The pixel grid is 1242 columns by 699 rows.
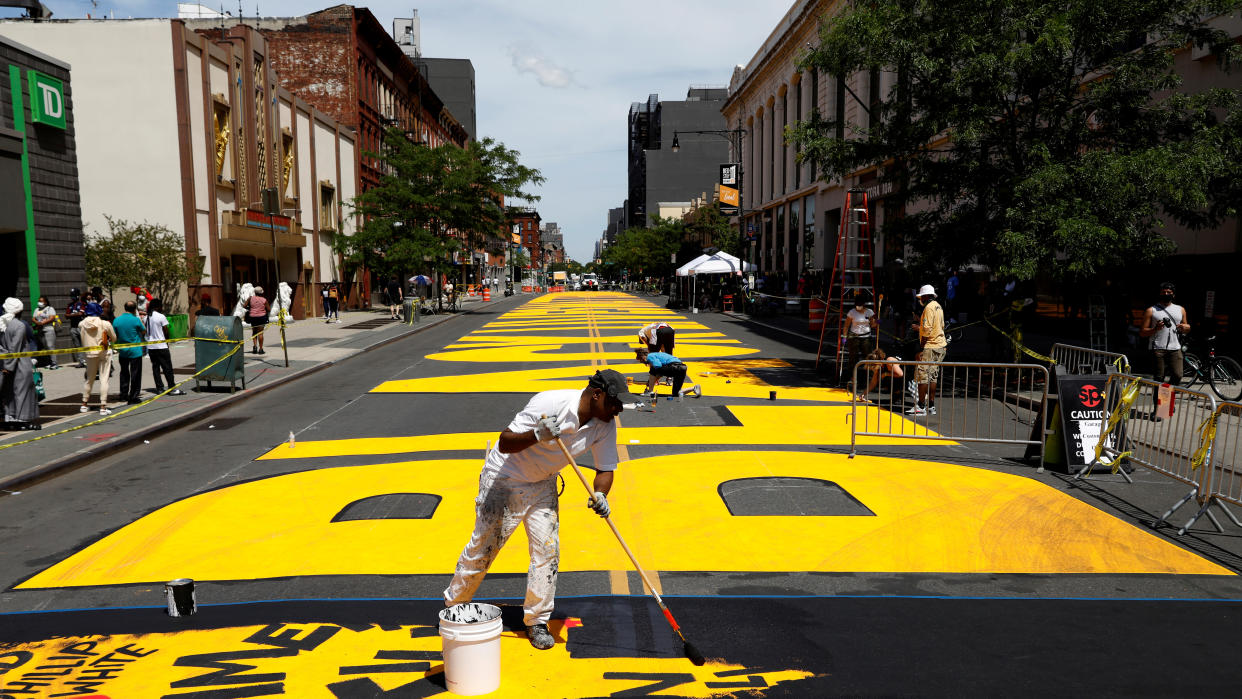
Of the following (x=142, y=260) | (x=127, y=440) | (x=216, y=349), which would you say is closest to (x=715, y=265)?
(x=142, y=260)

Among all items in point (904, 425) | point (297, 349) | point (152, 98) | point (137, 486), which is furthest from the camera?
point (152, 98)

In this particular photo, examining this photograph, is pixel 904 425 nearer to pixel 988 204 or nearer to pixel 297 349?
pixel 988 204

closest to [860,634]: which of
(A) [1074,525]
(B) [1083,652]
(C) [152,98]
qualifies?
(B) [1083,652]

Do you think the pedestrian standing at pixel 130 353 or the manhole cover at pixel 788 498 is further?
the pedestrian standing at pixel 130 353

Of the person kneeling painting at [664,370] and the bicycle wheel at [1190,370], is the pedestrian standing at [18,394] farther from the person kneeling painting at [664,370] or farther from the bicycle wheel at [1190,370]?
the bicycle wheel at [1190,370]

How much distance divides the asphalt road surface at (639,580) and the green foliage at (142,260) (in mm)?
16320

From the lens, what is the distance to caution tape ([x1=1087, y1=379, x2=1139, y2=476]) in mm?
8773

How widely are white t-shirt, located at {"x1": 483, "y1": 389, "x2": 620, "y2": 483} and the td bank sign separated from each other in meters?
21.7

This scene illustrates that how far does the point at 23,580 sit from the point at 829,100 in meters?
44.9

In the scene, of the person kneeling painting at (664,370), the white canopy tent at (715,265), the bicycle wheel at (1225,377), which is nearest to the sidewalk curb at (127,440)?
the person kneeling painting at (664,370)

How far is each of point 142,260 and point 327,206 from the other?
1851 centimetres

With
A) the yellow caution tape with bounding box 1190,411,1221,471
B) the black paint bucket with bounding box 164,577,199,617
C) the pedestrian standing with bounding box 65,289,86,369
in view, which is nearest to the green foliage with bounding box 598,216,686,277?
the pedestrian standing with bounding box 65,289,86,369

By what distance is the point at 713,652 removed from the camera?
4.74 m

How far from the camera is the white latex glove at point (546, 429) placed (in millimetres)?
4371
